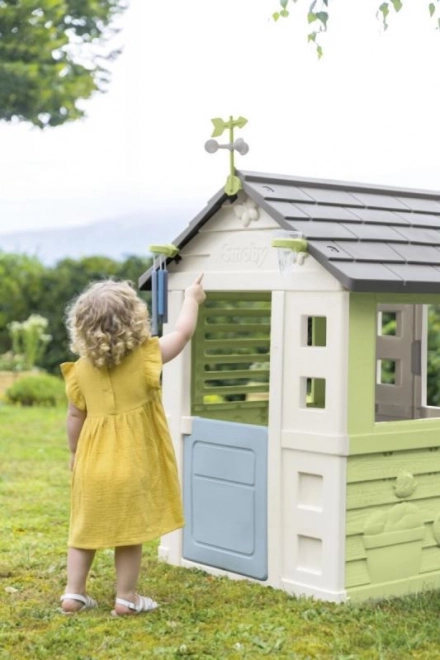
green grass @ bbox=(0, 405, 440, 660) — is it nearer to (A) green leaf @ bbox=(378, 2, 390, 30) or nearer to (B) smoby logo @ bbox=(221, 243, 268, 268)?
(B) smoby logo @ bbox=(221, 243, 268, 268)

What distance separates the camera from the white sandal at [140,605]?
4.78 m

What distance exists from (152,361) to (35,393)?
918cm

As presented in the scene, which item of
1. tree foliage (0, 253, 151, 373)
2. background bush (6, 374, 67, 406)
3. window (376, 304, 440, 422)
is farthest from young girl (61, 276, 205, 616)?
tree foliage (0, 253, 151, 373)

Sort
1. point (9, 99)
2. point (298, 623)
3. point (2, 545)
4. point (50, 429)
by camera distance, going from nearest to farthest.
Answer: point (298, 623) < point (2, 545) < point (50, 429) < point (9, 99)

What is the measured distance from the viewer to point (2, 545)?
6.30 m

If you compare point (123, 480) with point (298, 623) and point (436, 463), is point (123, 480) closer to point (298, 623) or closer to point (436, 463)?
point (298, 623)

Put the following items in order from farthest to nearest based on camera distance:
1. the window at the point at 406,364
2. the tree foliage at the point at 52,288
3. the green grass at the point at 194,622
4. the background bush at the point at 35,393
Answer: the tree foliage at the point at 52,288 → the background bush at the point at 35,393 → the window at the point at 406,364 → the green grass at the point at 194,622

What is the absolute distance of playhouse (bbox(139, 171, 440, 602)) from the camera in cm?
491

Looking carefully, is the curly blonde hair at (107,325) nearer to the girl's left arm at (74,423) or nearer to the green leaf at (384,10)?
the girl's left arm at (74,423)

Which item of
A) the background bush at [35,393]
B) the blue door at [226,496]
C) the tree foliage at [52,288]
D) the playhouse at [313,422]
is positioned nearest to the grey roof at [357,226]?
the playhouse at [313,422]

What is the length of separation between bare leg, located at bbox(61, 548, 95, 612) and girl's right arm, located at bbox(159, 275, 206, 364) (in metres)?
0.94

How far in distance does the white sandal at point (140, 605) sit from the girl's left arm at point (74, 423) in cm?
69

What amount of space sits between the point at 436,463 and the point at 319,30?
7.65 feet

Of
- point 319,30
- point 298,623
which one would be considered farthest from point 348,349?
point 319,30
